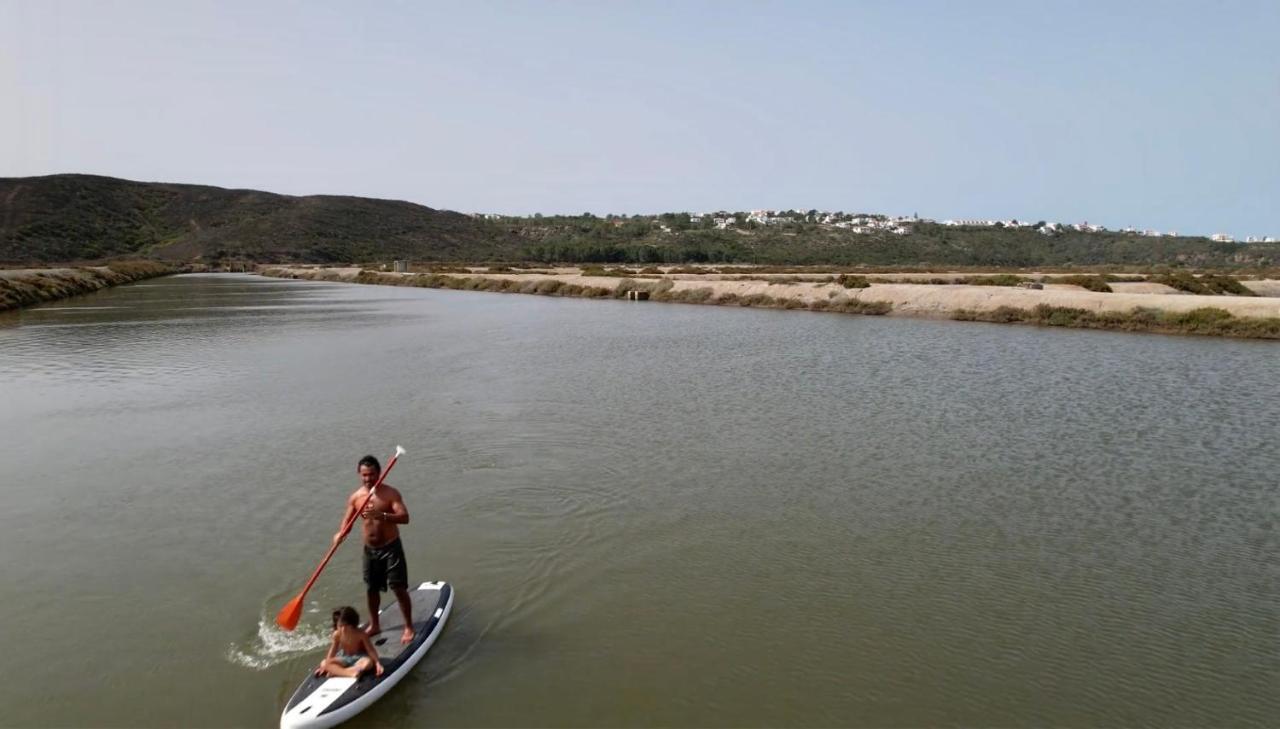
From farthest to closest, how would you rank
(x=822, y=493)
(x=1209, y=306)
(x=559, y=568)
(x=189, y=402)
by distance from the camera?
1. (x=1209, y=306)
2. (x=189, y=402)
3. (x=822, y=493)
4. (x=559, y=568)

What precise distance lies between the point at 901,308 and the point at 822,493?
34633 millimetres

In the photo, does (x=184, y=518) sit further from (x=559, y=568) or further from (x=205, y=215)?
(x=205, y=215)

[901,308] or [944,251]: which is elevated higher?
[944,251]

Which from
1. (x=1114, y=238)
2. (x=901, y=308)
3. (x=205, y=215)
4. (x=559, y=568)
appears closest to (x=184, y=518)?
(x=559, y=568)

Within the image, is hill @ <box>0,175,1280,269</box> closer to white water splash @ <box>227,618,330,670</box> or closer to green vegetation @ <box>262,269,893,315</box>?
green vegetation @ <box>262,269,893,315</box>

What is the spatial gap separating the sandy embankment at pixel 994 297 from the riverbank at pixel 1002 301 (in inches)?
1.4

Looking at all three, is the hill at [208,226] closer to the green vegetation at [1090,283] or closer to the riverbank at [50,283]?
the riverbank at [50,283]

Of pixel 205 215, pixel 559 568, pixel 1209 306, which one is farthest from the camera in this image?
pixel 205 215

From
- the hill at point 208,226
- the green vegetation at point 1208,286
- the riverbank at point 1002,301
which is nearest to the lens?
the riverbank at point 1002,301

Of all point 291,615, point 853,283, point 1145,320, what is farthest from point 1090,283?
point 291,615

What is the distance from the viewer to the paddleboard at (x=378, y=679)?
21.7ft

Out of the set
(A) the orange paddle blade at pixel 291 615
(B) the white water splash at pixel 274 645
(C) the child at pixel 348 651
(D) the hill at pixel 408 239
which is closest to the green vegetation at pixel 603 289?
(D) the hill at pixel 408 239

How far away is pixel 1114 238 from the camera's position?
167125 mm

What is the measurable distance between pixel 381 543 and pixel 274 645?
5.70ft
